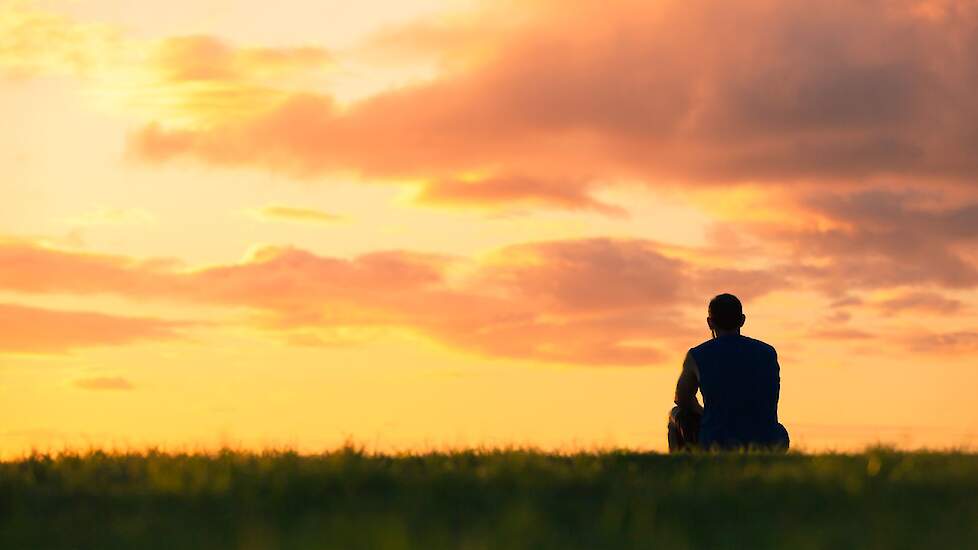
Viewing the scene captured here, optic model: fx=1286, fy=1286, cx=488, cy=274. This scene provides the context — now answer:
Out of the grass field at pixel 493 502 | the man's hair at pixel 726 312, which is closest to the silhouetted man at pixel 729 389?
the man's hair at pixel 726 312

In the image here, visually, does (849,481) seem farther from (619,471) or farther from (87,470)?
(87,470)

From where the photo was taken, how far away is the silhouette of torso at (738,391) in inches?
586

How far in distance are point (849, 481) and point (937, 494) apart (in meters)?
0.72

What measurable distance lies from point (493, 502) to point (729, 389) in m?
5.47

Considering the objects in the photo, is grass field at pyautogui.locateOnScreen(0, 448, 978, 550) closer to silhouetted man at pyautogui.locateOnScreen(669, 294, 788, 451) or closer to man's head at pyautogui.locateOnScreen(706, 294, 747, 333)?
silhouetted man at pyautogui.locateOnScreen(669, 294, 788, 451)

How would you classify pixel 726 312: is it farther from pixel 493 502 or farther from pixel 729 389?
pixel 493 502

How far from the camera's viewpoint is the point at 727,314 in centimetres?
1536

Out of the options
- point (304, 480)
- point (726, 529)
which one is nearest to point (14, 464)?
point (304, 480)

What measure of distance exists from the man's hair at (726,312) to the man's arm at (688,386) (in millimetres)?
667

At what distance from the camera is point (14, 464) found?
13.1 metres

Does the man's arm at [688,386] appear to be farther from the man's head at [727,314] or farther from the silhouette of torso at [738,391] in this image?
the man's head at [727,314]

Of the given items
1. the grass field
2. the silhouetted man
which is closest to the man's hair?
the silhouetted man

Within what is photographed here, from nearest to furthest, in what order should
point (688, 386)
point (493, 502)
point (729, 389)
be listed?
point (493, 502), point (729, 389), point (688, 386)

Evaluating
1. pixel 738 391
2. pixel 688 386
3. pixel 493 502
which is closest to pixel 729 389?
pixel 738 391
